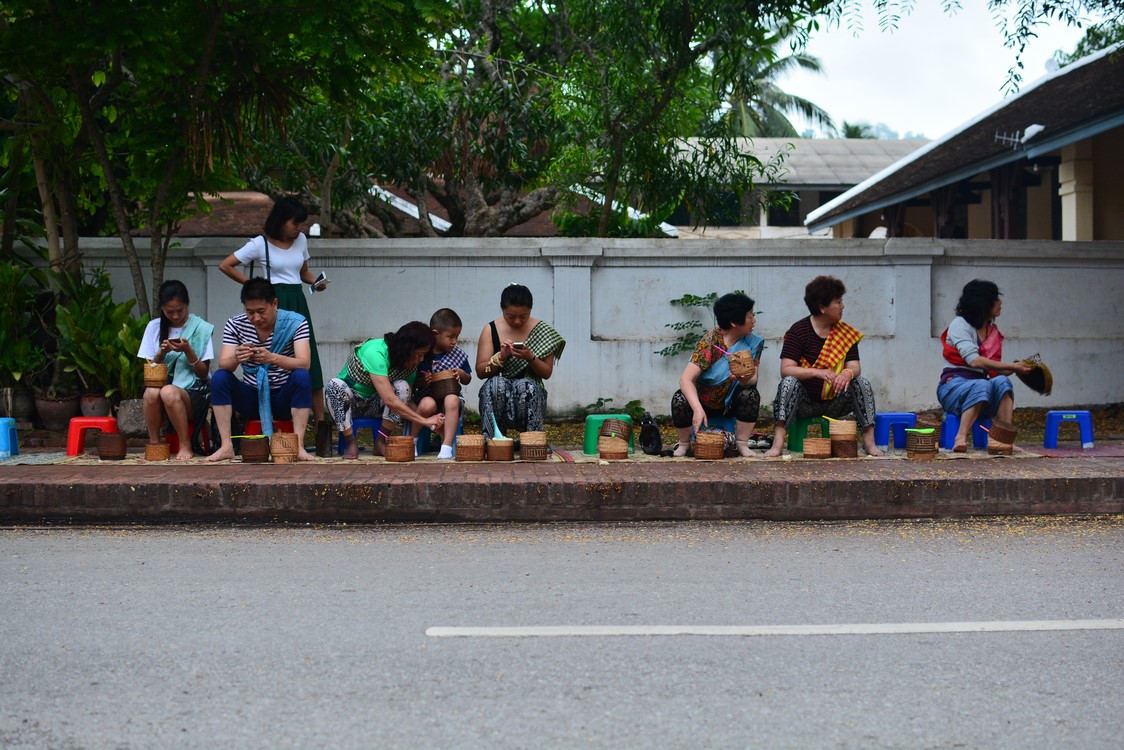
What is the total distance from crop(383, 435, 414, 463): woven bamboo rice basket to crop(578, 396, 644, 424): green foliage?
11.4ft

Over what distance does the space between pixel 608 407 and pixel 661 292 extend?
119 centimetres

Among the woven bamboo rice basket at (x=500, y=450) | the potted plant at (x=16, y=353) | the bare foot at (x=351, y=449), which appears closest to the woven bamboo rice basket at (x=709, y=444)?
the woven bamboo rice basket at (x=500, y=450)

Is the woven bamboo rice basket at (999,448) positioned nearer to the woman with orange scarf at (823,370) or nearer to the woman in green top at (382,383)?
the woman with orange scarf at (823,370)

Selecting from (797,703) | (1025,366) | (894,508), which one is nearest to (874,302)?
(1025,366)

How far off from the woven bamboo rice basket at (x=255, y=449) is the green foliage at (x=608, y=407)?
3955 mm

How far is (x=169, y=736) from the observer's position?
3.31 meters

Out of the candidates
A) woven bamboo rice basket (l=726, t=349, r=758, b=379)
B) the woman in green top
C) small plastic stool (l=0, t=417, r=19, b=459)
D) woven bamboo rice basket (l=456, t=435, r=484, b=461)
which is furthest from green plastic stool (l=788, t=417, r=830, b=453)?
small plastic stool (l=0, t=417, r=19, b=459)

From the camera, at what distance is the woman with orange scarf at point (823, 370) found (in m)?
8.20

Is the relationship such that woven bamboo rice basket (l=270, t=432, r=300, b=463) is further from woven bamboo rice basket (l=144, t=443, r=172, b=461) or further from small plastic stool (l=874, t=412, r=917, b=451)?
small plastic stool (l=874, t=412, r=917, b=451)

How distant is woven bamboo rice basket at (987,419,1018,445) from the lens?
8.37 meters

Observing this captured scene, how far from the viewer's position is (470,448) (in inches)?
314

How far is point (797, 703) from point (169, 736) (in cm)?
180

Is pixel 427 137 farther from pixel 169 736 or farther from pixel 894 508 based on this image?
pixel 169 736

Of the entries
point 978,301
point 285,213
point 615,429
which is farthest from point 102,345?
point 978,301
